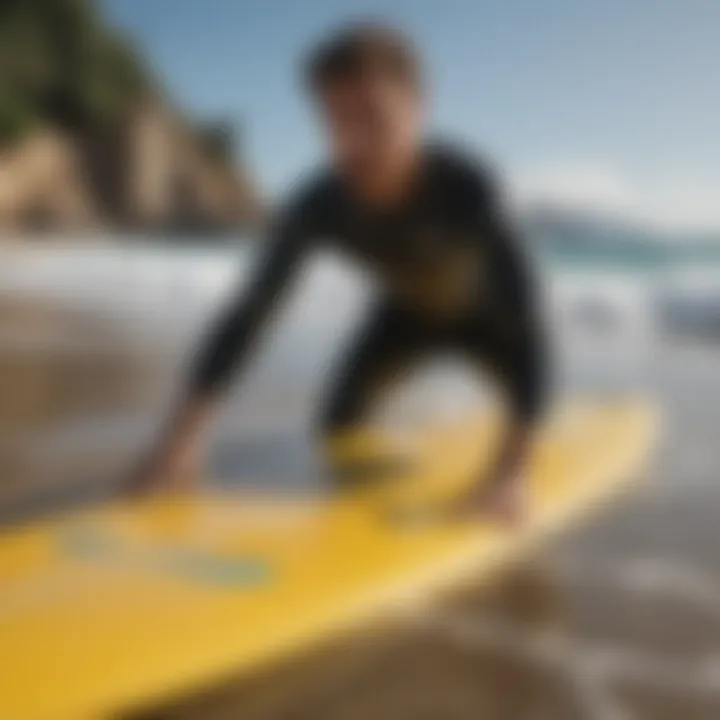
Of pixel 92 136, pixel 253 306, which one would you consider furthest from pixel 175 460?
pixel 92 136

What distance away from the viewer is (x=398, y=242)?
90 cm

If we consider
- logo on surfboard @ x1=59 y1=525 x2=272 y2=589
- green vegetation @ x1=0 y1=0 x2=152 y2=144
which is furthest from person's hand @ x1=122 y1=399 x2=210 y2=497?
green vegetation @ x1=0 y1=0 x2=152 y2=144

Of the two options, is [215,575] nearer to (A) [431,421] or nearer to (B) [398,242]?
(B) [398,242]

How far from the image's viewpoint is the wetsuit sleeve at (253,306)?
35.6 inches

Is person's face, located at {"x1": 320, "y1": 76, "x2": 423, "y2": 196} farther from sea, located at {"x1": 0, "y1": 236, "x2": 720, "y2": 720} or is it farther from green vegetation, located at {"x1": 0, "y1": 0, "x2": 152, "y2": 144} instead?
green vegetation, located at {"x1": 0, "y1": 0, "x2": 152, "y2": 144}

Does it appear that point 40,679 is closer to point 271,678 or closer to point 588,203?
point 271,678

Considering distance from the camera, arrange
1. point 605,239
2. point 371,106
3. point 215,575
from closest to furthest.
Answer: point 215,575, point 371,106, point 605,239

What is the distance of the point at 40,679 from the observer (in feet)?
1.77

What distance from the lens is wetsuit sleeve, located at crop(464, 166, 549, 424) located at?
875 mm

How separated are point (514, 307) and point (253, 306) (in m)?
0.21

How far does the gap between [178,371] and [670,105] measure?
1.69 ft

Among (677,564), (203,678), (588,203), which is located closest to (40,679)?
(203,678)

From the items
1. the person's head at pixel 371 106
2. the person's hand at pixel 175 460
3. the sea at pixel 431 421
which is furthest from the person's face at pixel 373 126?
the person's hand at pixel 175 460

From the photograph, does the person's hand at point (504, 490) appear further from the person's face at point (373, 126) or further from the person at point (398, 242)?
the person's face at point (373, 126)
